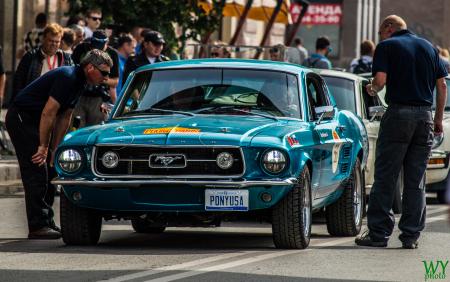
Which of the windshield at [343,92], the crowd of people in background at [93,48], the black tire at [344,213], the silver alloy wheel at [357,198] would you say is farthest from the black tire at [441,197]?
the black tire at [344,213]

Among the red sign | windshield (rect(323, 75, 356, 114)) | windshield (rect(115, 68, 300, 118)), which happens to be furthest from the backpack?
the red sign

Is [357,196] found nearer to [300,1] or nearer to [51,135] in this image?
[51,135]

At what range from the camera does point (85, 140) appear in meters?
11.3

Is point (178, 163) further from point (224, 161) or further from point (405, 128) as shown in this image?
point (405, 128)

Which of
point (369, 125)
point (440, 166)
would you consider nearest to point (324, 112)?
point (369, 125)

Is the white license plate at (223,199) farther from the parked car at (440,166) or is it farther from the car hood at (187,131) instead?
the parked car at (440,166)

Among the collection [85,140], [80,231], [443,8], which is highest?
[85,140]

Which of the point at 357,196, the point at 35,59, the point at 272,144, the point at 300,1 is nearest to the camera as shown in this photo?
the point at 272,144

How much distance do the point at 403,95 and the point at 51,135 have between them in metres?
2.98

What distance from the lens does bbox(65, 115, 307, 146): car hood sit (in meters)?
11.1

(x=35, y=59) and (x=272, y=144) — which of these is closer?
(x=272, y=144)

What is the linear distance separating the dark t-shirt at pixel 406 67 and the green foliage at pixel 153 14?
37.3ft

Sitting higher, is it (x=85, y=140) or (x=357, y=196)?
(x=85, y=140)

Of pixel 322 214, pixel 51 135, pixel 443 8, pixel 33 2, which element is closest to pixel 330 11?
pixel 443 8
